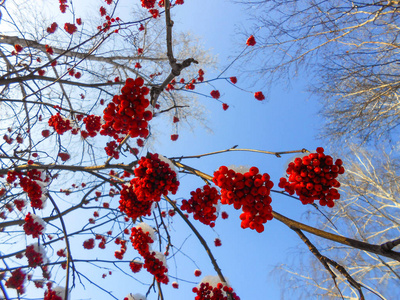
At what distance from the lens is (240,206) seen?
129 cm

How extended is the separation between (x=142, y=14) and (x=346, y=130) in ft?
19.5

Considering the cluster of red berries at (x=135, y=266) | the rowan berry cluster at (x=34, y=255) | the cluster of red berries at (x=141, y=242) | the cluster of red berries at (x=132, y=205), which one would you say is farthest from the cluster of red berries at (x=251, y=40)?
the rowan berry cluster at (x=34, y=255)

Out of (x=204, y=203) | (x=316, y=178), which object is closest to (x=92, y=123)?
(x=204, y=203)

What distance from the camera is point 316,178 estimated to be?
4.28ft

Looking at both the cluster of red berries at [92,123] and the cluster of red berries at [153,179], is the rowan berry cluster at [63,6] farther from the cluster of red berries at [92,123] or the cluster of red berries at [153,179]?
the cluster of red berries at [153,179]

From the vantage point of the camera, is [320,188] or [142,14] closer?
[320,188]

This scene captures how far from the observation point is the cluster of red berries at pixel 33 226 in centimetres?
265

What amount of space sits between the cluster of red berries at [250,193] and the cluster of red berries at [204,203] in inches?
22.1

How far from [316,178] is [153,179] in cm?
109

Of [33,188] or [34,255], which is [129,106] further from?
[34,255]

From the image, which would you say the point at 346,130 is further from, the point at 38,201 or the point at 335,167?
the point at 38,201

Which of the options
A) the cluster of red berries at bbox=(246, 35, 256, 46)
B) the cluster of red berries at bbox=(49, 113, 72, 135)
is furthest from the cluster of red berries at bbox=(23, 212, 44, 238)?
the cluster of red berries at bbox=(246, 35, 256, 46)

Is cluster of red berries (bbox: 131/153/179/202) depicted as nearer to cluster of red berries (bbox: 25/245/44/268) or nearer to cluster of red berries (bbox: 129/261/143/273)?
cluster of red berries (bbox: 129/261/143/273)

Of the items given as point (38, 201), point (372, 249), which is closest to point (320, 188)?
point (372, 249)
